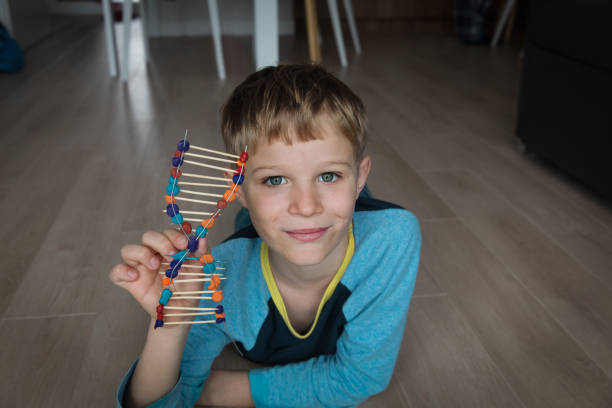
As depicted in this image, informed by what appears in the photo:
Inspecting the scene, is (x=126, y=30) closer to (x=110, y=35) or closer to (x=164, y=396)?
(x=110, y=35)

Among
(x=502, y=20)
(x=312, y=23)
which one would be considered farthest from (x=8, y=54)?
(x=502, y=20)

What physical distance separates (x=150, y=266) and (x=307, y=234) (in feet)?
0.65

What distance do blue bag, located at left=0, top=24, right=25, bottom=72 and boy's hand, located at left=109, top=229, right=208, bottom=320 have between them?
269cm

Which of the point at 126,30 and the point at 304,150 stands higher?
the point at 304,150

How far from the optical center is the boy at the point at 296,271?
69 centimetres

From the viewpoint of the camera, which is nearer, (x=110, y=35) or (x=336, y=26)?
(x=110, y=35)

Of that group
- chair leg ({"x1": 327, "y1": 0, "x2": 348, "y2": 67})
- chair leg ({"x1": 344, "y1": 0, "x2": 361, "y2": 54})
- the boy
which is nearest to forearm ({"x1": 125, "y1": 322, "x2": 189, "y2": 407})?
the boy

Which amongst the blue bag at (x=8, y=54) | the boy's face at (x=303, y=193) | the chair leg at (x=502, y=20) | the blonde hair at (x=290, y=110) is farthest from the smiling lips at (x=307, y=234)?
the chair leg at (x=502, y=20)

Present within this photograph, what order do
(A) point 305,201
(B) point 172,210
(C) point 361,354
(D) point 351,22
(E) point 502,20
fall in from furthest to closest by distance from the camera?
(E) point 502,20 → (D) point 351,22 → (C) point 361,354 → (A) point 305,201 → (B) point 172,210

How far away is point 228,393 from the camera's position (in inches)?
33.2

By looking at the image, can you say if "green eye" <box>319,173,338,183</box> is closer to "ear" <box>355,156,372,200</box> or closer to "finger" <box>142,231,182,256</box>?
"ear" <box>355,156,372,200</box>

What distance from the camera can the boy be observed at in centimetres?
69

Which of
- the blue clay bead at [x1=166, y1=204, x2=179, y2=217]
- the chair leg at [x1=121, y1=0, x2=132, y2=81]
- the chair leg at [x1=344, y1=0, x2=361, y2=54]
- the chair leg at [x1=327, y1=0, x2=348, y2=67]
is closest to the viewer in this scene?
the blue clay bead at [x1=166, y1=204, x2=179, y2=217]

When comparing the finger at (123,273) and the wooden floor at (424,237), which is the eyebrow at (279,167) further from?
the wooden floor at (424,237)
